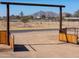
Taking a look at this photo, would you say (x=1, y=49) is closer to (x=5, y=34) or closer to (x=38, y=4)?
(x=5, y=34)


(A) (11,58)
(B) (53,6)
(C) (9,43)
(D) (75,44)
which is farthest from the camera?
(B) (53,6)

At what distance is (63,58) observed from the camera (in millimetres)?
17469

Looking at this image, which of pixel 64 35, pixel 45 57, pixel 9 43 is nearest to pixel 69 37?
pixel 64 35

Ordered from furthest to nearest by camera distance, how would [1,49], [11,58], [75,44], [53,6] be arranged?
1. [53,6]
2. [75,44]
3. [1,49]
4. [11,58]

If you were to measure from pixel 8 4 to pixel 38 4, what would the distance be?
3423mm

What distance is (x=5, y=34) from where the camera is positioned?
25.5 m

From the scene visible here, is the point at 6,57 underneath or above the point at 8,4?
underneath

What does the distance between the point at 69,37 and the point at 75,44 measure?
1.82 meters

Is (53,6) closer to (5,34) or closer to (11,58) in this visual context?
(5,34)

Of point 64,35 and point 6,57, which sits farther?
point 64,35

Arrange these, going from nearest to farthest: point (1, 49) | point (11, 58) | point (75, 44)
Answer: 1. point (11, 58)
2. point (1, 49)
3. point (75, 44)

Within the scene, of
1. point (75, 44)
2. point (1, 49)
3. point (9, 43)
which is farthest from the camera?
point (75, 44)

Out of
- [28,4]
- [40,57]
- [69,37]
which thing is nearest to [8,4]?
[28,4]

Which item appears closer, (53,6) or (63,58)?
(63,58)
